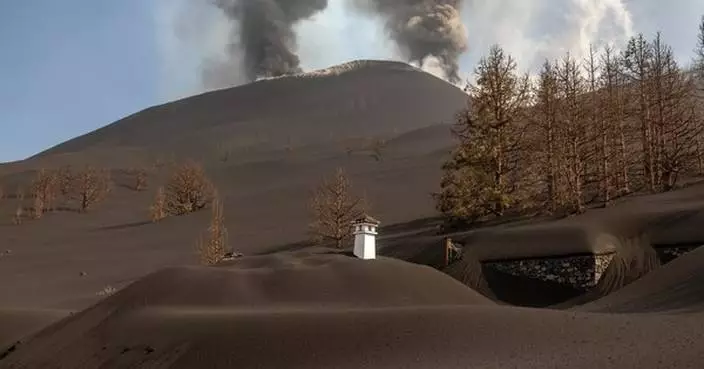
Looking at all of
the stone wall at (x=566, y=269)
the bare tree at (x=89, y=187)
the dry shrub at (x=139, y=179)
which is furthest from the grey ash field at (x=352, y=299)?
the dry shrub at (x=139, y=179)

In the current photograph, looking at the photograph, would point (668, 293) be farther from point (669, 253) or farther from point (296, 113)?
point (296, 113)

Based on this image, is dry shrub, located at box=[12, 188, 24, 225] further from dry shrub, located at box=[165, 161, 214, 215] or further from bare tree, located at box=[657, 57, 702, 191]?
bare tree, located at box=[657, 57, 702, 191]

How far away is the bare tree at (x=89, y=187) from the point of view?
68125 mm

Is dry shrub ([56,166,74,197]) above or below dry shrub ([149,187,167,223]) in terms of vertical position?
above

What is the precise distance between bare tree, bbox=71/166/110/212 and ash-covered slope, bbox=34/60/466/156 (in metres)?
24.3

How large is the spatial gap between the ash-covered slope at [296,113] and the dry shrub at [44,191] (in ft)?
86.1

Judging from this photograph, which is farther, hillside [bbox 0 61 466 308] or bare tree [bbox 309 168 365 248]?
hillside [bbox 0 61 466 308]

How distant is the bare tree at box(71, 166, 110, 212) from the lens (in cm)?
6812

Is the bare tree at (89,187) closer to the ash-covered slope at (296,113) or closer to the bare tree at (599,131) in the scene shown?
the ash-covered slope at (296,113)

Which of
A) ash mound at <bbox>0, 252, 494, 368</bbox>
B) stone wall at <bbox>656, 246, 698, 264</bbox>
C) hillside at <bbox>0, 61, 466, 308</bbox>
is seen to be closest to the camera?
ash mound at <bbox>0, 252, 494, 368</bbox>

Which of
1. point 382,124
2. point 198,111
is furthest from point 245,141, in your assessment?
point 198,111

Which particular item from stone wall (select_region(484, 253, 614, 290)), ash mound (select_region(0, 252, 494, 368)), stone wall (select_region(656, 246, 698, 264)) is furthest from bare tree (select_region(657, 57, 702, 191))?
ash mound (select_region(0, 252, 494, 368))

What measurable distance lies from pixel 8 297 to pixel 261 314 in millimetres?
24017

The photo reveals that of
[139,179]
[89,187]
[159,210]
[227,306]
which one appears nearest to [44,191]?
[89,187]
